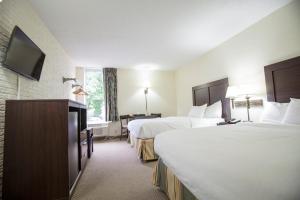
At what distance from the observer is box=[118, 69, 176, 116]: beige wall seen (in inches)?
237

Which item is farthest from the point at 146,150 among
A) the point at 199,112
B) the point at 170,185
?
the point at 199,112

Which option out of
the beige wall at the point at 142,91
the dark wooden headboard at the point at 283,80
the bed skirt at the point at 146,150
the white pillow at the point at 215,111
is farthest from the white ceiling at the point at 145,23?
the bed skirt at the point at 146,150

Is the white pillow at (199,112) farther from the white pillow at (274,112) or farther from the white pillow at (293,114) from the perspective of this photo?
the white pillow at (293,114)

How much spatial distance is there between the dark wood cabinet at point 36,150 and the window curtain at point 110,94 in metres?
3.87

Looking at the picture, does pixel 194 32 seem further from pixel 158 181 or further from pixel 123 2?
pixel 158 181

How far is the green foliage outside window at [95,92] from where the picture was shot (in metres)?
5.73

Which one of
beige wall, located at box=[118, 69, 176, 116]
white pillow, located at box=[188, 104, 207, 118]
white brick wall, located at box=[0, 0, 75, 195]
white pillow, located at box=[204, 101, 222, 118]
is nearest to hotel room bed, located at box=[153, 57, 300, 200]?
white brick wall, located at box=[0, 0, 75, 195]

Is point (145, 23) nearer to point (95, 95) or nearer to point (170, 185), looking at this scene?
point (170, 185)

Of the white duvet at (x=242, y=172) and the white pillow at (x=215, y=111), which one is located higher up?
the white pillow at (x=215, y=111)

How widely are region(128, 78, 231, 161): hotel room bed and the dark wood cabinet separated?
5.49ft

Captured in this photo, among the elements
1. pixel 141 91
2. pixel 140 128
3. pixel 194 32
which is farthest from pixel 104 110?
pixel 194 32

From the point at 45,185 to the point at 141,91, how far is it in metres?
4.82

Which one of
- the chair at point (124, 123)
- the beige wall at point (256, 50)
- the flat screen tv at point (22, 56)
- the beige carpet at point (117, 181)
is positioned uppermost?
the beige wall at point (256, 50)

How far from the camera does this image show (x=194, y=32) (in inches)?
131
